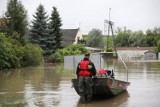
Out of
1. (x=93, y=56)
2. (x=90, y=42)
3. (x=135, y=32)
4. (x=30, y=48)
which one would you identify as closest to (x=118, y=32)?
(x=135, y=32)

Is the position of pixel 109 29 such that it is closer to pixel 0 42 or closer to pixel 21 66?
pixel 21 66

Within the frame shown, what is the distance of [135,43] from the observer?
134 metres

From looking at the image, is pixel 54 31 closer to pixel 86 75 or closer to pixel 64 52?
pixel 64 52

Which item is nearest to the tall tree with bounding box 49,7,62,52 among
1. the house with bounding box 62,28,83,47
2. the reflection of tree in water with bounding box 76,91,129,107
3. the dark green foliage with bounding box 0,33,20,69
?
the dark green foliage with bounding box 0,33,20,69

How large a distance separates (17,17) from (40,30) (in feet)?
26.7

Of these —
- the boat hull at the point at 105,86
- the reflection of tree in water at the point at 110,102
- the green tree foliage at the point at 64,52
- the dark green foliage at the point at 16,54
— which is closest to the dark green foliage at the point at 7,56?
the dark green foliage at the point at 16,54

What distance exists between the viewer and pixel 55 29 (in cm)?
6812

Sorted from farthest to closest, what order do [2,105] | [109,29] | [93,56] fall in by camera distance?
1. [109,29]
2. [93,56]
3. [2,105]

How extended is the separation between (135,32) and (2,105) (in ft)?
409

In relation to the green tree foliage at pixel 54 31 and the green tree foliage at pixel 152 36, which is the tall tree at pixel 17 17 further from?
the green tree foliage at pixel 152 36

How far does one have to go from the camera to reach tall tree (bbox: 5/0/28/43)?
5606 centimetres

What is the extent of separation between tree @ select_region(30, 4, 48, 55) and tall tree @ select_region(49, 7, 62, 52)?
1.50 meters

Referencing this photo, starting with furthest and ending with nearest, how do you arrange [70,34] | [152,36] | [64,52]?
[152,36], [70,34], [64,52]

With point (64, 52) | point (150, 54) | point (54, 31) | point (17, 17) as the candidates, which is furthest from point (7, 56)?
point (150, 54)
